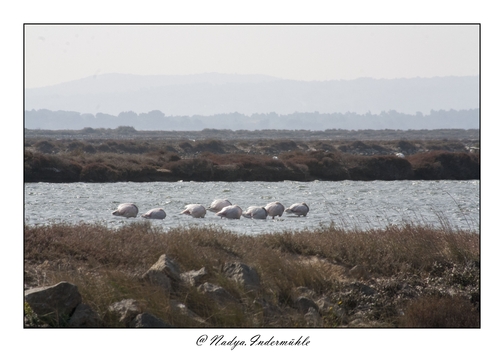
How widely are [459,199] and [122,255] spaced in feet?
70.1

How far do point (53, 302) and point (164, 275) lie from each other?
1.63 metres

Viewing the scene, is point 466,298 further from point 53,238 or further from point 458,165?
point 458,165

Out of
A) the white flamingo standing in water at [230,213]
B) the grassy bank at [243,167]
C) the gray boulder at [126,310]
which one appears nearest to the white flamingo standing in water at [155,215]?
the white flamingo standing in water at [230,213]

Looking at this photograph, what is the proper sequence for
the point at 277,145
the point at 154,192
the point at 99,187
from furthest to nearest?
the point at 277,145, the point at 99,187, the point at 154,192

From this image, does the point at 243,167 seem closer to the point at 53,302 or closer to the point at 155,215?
the point at 155,215

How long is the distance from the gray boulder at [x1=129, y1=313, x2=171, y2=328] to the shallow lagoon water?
819cm

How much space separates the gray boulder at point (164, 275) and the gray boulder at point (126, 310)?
0.61 m

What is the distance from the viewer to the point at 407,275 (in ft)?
35.7

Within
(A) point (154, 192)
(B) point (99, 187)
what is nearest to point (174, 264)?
(A) point (154, 192)

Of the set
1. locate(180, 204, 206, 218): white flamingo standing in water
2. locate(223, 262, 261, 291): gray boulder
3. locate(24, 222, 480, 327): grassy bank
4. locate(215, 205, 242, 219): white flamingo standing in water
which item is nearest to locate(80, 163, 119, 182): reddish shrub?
locate(180, 204, 206, 218): white flamingo standing in water

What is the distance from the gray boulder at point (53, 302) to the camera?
25.7 ft

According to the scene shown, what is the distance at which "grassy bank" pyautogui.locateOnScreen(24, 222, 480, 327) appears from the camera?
8719mm

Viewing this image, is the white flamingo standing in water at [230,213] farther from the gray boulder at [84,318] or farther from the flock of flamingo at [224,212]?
the gray boulder at [84,318]

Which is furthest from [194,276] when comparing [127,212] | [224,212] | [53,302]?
[127,212]
